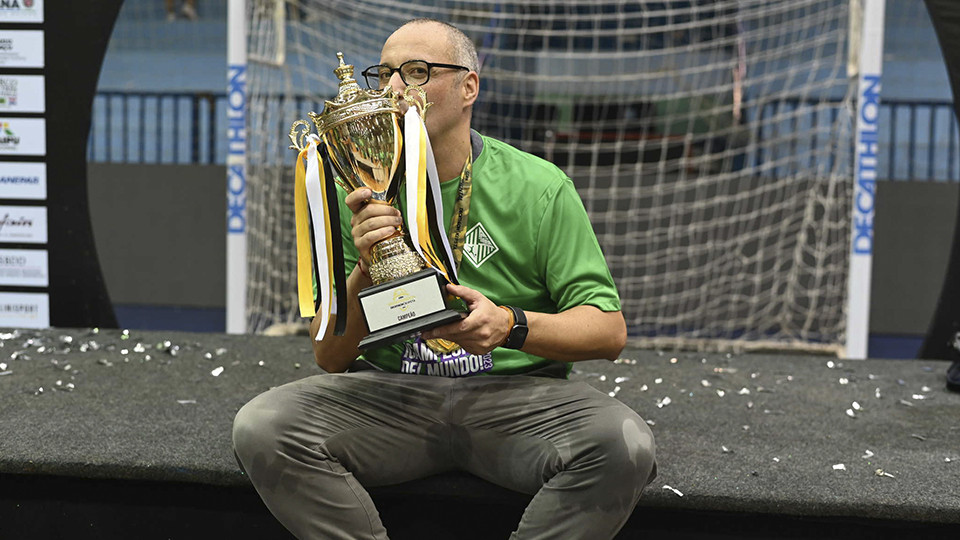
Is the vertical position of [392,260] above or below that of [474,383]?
above

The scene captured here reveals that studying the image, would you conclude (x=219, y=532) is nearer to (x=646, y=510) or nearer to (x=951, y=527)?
(x=646, y=510)

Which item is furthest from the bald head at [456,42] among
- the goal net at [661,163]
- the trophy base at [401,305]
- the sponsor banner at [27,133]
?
the goal net at [661,163]

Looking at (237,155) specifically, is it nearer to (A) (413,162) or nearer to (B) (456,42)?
(B) (456,42)

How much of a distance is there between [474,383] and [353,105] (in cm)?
51

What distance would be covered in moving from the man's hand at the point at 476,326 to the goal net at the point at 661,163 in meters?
2.78

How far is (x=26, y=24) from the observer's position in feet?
10.4

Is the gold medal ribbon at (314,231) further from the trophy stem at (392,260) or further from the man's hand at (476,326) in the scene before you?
the man's hand at (476,326)

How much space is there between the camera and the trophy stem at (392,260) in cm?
134

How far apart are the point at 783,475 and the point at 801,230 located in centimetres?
277

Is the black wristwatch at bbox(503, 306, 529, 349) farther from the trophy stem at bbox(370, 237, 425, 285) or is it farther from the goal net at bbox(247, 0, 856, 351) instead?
the goal net at bbox(247, 0, 856, 351)

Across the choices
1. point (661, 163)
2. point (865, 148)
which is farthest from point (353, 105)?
point (661, 163)

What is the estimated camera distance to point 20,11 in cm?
318

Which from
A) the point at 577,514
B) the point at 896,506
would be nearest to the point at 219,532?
the point at 577,514

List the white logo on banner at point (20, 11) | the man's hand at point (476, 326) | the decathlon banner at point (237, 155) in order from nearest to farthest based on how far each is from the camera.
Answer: the man's hand at point (476, 326)
the white logo on banner at point (20, 11)
the decathlon banner at point (237, 155)
